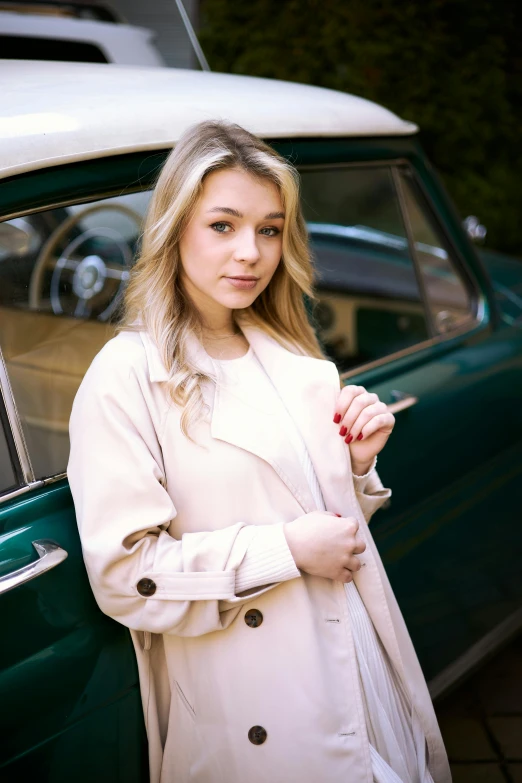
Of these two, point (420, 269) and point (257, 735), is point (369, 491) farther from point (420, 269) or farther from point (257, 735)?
point (420, 269)

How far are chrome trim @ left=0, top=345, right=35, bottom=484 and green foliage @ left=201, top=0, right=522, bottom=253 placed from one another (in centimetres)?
586

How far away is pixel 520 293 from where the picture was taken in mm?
3424

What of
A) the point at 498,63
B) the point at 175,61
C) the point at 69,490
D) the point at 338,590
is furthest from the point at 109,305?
the point at 175,61

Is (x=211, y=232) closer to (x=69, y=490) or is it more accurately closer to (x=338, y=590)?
(x=69, y=490)

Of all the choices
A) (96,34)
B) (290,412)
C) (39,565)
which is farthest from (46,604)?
(96,34)

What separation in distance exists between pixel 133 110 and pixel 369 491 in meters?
0.95

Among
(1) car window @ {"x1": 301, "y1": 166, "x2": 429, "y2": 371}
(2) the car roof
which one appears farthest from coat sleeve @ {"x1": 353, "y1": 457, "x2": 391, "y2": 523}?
(2) the car roof

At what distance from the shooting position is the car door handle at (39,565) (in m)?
1.46

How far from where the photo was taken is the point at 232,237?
5.52 ft

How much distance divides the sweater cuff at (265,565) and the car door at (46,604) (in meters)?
0.28

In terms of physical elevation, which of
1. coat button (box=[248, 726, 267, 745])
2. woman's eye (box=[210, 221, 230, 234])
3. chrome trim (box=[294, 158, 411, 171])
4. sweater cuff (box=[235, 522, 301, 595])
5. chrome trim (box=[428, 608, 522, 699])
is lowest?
chrome trim (box=[428, 608, 522, 699])

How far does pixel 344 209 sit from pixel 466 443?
954 millimetres

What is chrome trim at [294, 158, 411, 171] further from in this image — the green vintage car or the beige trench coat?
the beige trench coat

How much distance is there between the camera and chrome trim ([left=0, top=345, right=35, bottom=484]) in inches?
62.9
